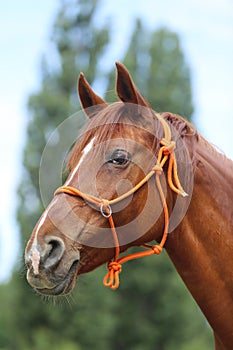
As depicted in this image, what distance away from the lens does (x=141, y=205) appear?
3477 millimetres

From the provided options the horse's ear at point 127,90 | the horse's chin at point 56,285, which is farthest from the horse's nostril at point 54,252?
the horse's ear at point 127,90

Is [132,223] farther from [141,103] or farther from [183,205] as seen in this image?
[141,103]

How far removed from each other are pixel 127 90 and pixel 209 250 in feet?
3.40

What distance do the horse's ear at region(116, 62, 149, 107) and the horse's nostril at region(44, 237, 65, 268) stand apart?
913 mm

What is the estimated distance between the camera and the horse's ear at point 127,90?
11.2 ft

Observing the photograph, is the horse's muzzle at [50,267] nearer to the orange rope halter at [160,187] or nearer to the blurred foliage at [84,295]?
the orange rope halter at [160,187]

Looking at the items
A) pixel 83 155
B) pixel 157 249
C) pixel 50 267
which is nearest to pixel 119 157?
pixel 83 155

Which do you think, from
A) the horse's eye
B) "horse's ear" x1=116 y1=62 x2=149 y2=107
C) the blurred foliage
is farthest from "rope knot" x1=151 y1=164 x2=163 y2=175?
the blurred foliage

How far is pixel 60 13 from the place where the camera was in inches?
706

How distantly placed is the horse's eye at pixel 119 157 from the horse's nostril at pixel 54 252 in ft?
1.76

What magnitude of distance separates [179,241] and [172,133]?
2.07 ft

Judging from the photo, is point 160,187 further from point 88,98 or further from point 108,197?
point 88,98

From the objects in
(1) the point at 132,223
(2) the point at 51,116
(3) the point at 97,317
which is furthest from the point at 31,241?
(2) the point at 51,116

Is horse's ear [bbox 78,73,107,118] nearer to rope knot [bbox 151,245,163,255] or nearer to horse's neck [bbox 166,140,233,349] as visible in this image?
horse's neck [bbox 166,140,233,349]
